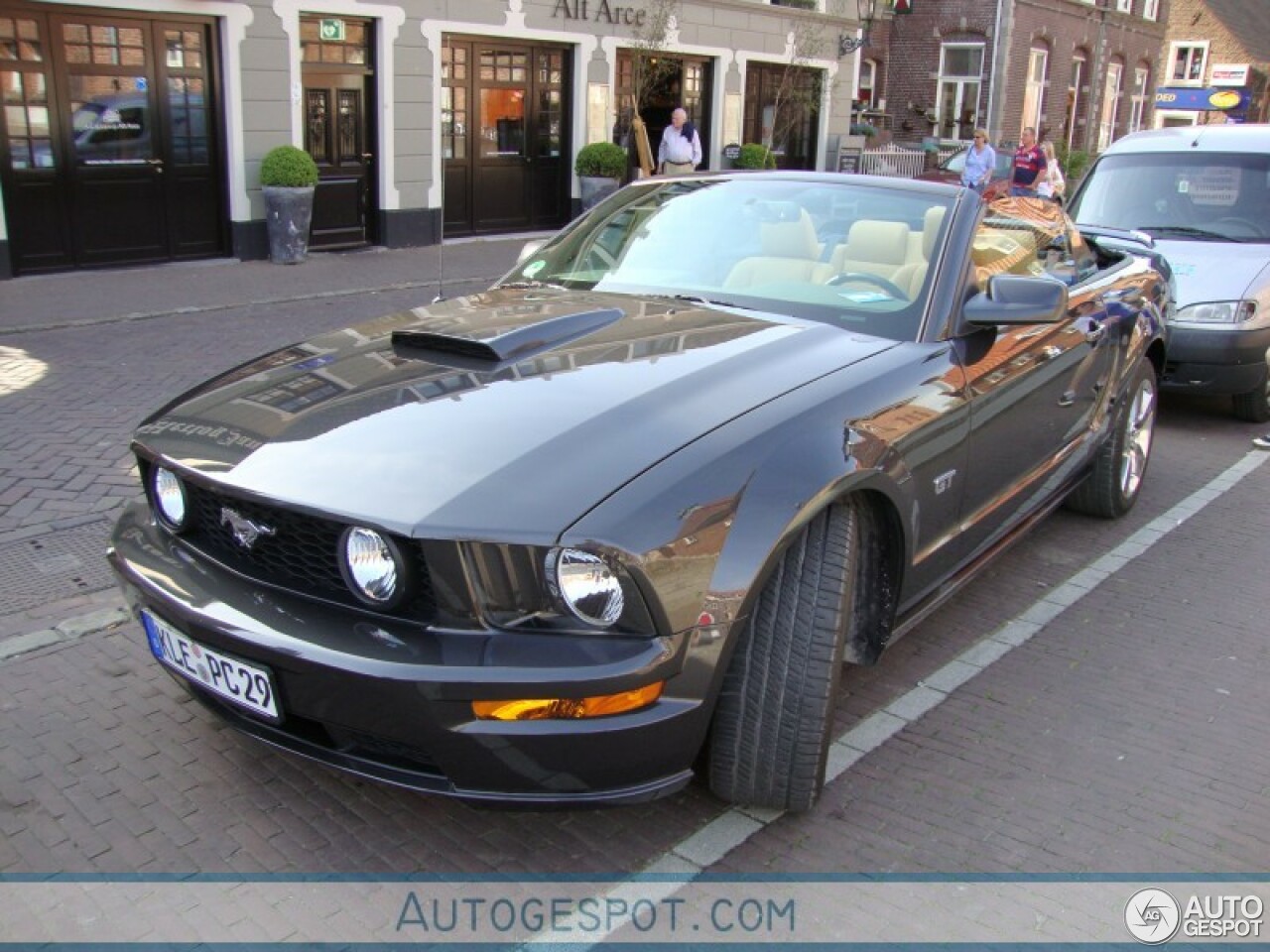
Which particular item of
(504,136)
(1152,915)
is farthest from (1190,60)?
(1152,915)

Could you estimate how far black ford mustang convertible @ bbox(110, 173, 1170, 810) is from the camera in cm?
245

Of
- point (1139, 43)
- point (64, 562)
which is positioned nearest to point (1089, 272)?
point (64, 562)

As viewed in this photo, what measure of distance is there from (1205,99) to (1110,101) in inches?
131

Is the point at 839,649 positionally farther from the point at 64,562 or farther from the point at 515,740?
the point at 64,562

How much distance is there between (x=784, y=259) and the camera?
3.99 meters

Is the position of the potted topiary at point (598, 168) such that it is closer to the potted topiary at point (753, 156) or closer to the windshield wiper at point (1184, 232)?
the potted topiary at point (753, 156)

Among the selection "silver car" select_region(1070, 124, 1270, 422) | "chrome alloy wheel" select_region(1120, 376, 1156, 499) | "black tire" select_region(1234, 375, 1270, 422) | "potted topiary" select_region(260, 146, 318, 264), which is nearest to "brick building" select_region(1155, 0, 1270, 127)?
"silver car" select_region(1070, 124, 1270, 422)

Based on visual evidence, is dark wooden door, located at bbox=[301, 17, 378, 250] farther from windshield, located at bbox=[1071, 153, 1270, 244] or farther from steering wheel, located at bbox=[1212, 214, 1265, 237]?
steering wheel, located at bbox=[1212, 214, 1265, 237]

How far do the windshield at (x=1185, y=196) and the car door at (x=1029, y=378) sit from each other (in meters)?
3.49

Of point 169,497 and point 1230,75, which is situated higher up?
point 1230,75

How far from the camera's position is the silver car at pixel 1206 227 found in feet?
23.7

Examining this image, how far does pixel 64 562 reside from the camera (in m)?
4.68

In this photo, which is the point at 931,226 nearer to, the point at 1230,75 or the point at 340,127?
the point at 340,127

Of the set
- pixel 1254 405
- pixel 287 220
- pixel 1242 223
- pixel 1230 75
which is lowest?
pixel 1254 405
